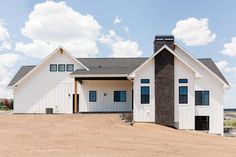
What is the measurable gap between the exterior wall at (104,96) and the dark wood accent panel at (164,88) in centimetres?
733

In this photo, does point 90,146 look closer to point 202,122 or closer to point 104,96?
point 202,122

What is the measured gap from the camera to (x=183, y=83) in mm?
30438

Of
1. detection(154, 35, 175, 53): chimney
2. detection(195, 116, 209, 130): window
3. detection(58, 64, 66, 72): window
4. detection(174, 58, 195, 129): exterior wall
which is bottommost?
detection(195, 116, 209, 130): window

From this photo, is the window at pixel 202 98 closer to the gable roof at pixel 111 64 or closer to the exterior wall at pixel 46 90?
the gable roof at pixel 111 64

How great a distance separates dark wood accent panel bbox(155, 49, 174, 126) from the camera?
1187 inches

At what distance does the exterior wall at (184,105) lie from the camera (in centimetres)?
3031

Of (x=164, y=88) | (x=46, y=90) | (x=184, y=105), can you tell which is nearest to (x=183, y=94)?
(x=184, y=105)

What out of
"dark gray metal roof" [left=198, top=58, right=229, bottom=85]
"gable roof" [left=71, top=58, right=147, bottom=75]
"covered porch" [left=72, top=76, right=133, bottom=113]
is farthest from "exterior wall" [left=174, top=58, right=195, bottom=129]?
"covered porch" [left=72, top=76, right=133, bottom=113]

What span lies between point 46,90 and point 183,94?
14577 mm

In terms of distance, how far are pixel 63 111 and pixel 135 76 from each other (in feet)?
34.1

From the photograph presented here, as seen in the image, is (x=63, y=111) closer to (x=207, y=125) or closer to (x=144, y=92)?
(x=144, y=92)

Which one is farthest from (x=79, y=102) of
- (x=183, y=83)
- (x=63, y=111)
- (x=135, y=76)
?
(x=183, y=83)

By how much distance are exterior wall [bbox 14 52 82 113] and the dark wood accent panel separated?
10.5 meters

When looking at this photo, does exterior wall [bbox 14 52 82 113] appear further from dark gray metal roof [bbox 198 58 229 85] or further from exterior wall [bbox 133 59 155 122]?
dark gray metal roof [bbox 198 58 229 85]
